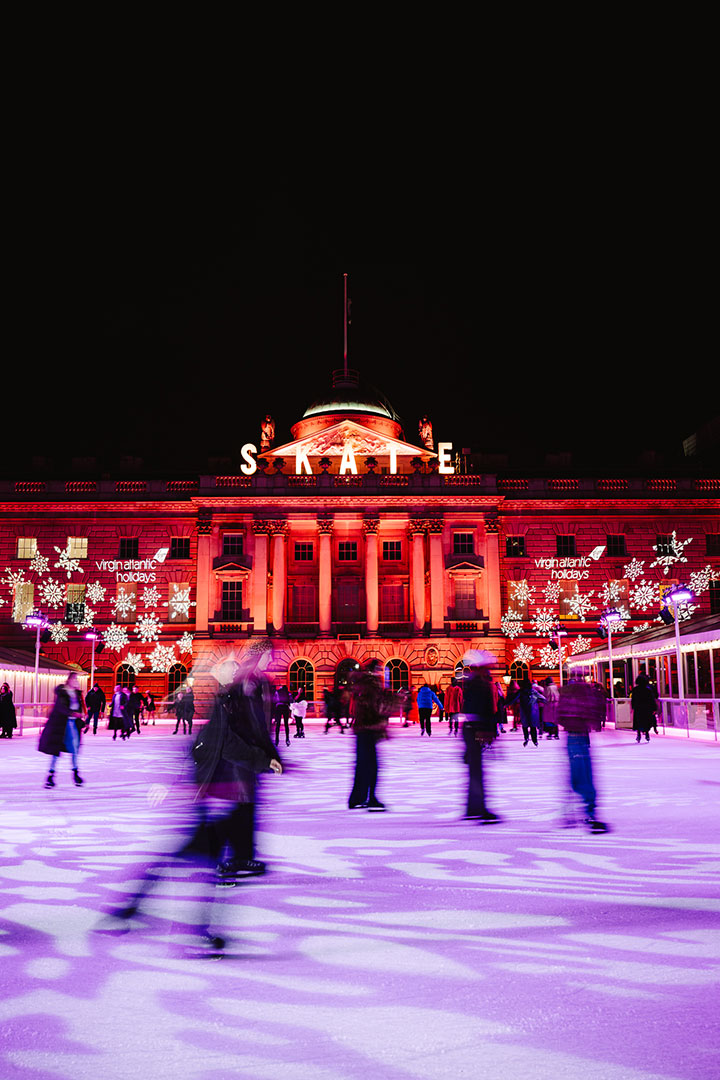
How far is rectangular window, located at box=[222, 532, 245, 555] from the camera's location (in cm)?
5759

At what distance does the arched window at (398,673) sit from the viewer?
55.6 m

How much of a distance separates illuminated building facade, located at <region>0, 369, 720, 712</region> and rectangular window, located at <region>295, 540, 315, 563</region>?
0.09m

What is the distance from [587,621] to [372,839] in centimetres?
4905

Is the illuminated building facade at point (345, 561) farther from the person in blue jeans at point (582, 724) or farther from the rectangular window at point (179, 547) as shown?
the person in blue jeans at point (582, 724)

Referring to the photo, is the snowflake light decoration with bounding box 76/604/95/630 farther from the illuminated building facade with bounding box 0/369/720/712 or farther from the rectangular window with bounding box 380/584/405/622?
the rectangular window with bounding box 380/584/405/622

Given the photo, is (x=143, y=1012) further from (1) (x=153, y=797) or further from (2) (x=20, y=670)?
(2) (x=20, y=670)

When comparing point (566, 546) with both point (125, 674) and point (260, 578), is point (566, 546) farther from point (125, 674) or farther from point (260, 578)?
point (125, 674)

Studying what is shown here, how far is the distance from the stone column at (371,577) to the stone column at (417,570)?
2221 mm

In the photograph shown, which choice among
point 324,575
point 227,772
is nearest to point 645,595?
point 324,575

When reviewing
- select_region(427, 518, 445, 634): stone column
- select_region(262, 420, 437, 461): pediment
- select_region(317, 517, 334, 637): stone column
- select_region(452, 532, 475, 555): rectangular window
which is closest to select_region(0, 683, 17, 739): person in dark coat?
select_region(317, 517, 334, 637): stone column

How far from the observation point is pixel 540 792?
13977 mm

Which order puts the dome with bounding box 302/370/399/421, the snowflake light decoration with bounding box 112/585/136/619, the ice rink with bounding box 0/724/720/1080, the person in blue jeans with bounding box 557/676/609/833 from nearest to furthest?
1. the ice rink with bounding box 0/724/720/1080
2. the person in blue jeans with bounding box 557/676/609/833
3. the snowflake light decoration with bounding box 112/585/136/619
4. the dome with bounding box 302/370/399/421

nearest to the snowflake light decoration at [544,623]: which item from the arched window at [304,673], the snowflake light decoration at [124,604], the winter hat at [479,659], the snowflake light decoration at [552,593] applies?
the snowflake light decoration at [552,593]

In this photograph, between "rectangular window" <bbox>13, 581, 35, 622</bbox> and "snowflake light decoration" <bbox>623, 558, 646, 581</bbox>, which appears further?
"snowflake light decoration" <bbox>623, 558, 646, 581</bbox>
